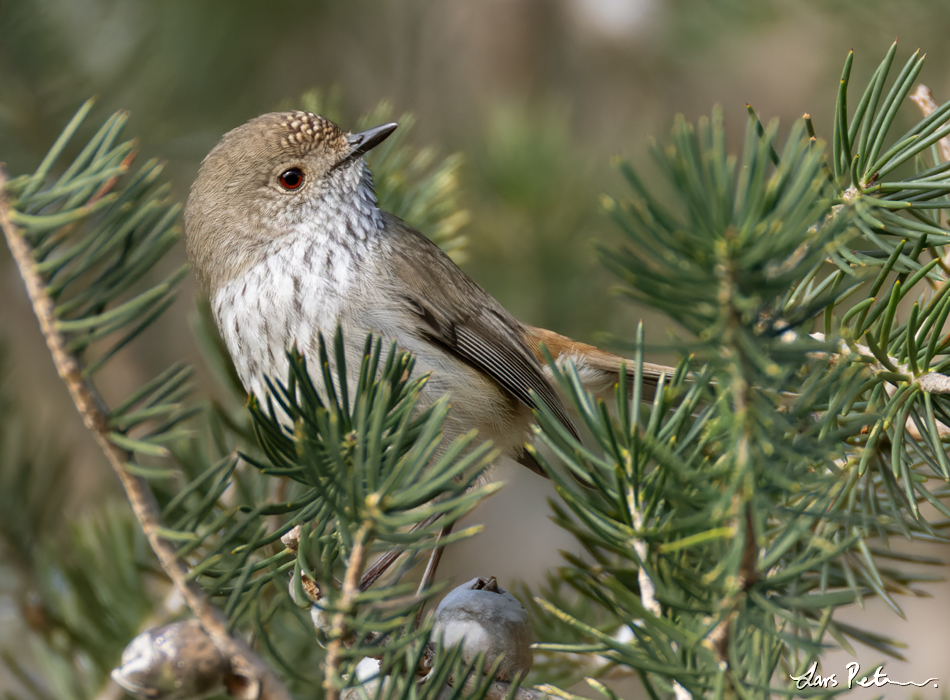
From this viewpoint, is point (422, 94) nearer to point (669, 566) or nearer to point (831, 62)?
point (831, 62)

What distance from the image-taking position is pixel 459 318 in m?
2.54

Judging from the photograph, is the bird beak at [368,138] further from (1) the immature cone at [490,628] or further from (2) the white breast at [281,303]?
(1) the immature cone at [490,628]

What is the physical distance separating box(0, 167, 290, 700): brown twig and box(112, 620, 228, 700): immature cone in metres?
0.02

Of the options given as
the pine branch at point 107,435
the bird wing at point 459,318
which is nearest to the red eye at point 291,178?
the bird wing at point 459,318

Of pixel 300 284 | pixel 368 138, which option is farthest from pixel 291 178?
pixel 300 284

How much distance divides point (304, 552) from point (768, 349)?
59cm

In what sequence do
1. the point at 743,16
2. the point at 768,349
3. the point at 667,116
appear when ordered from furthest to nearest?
the point at 667,116 < the point at 743,16 < the point at 768,349

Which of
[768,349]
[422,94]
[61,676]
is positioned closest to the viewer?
[768,349]

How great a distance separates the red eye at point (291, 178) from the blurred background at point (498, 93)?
24cm

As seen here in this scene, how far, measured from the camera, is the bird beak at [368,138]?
230cm

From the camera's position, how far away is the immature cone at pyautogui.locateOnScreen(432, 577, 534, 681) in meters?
1.24

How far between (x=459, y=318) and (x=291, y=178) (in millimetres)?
647

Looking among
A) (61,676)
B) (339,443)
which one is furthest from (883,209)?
(61,676)

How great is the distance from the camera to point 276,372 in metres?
2.02
